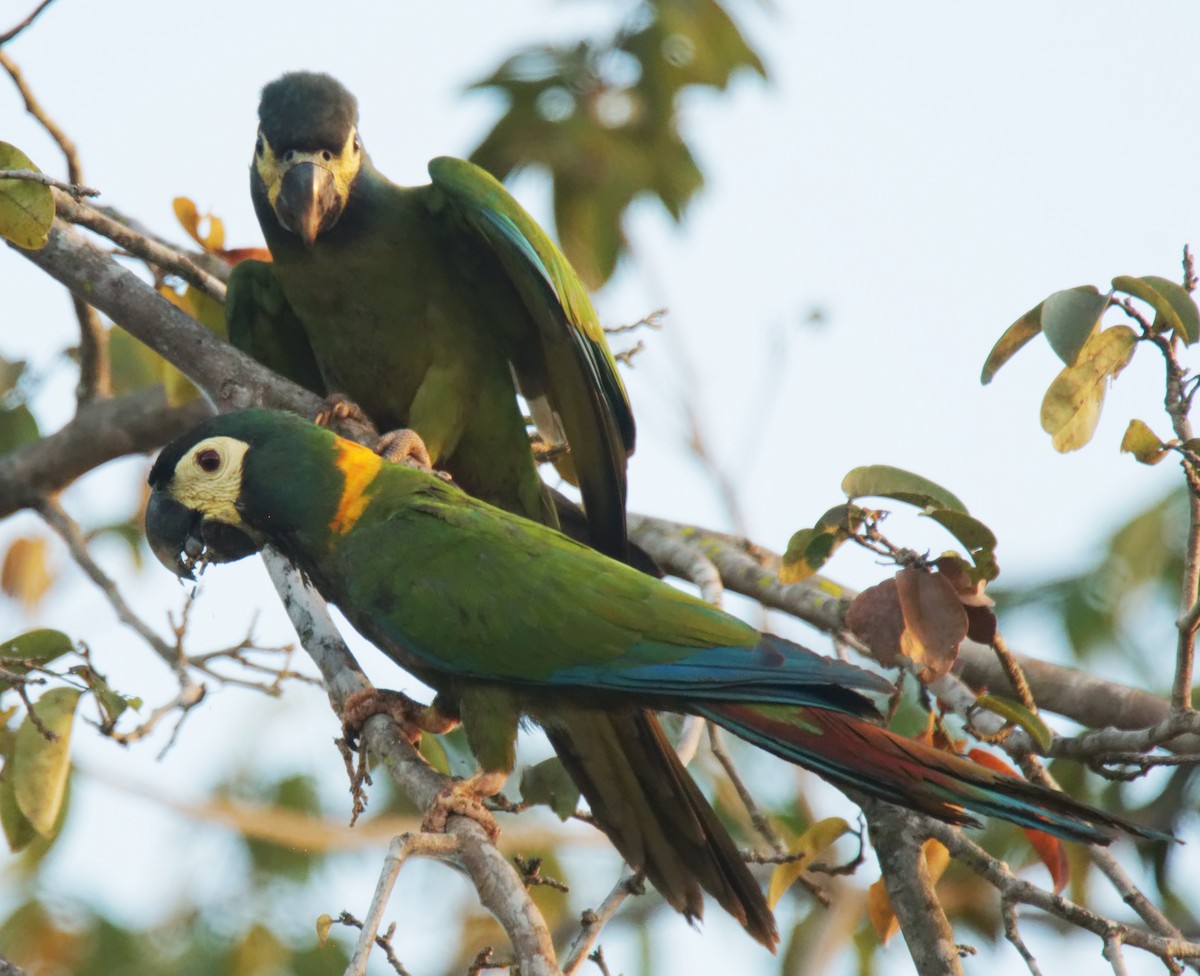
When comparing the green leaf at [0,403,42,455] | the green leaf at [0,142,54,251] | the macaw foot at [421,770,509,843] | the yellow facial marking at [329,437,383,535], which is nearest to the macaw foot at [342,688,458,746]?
the macaw foot at [421,770,509,843]

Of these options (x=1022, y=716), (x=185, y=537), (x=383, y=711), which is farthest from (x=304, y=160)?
(x=1022, y=716)

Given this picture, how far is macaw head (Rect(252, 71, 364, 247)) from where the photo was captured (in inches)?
133

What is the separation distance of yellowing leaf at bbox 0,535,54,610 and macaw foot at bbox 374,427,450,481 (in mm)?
2148

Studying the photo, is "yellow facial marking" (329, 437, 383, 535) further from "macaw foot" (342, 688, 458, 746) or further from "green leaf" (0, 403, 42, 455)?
"green leaf" (0, 403, 42, 455)

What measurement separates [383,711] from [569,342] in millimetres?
1183

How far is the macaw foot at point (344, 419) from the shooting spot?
3.44 metres

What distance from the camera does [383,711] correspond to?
2600 millimetres

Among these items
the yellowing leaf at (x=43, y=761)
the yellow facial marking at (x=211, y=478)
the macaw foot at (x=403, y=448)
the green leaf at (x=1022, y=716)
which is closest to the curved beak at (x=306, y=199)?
the macaw foot at (x=403, y=448)

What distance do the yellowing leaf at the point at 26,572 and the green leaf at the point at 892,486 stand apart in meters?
3.48

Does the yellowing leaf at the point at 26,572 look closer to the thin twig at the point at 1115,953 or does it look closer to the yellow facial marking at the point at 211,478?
the yellow facial marking at the point at 211,478

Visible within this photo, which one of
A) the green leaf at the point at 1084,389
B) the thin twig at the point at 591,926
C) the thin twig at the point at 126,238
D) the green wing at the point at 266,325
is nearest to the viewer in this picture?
the thin twig at the point at 591,926

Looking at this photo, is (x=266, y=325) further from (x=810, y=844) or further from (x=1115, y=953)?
(x=1115, y=953)

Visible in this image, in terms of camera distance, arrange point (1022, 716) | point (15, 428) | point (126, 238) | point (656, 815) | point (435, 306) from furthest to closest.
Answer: point (15, 428)
point (435, 306)
point (126, 238)
point (656, 815)
point (1022, 716)

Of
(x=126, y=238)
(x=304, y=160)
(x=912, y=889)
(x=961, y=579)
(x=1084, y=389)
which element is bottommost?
(x=912, y=889)
